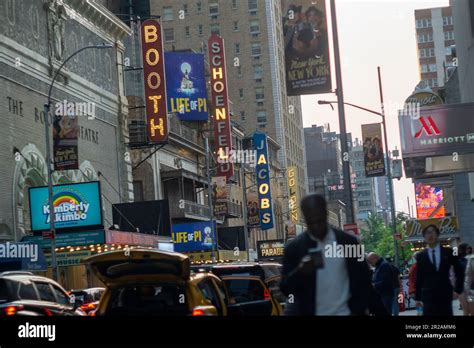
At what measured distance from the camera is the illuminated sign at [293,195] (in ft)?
350

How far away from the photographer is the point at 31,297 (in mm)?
15445

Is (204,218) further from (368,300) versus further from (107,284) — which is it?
(368,300)

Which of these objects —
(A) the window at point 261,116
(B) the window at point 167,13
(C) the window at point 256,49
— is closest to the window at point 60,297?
(B) the window at point 167,13

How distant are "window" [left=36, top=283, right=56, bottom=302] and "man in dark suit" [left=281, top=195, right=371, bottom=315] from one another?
862cm

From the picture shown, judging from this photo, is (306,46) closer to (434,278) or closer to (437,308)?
(434,278)

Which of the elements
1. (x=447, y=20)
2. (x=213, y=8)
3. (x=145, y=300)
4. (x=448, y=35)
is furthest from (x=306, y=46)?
(x=447, y=20)

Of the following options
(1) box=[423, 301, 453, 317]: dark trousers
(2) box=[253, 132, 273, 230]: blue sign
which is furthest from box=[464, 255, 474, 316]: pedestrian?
(2) box=[253, 132, 273, 230]: blue sign

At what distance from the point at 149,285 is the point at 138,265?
0.34 meters

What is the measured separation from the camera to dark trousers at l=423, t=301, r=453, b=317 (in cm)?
1171

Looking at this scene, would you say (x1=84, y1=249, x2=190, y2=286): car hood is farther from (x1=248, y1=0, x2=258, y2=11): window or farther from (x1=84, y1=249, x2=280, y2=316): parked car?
(x1=248, y1=0, x2=258, y2=11): window

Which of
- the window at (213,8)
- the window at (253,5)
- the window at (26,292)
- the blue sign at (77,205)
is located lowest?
the window at (26,292)

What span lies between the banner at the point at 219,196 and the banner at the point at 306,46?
170 ft

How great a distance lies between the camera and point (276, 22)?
11806 centimetres

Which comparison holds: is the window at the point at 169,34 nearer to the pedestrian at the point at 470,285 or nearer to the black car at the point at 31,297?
the pedestrian at the point at 470,285
